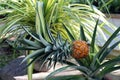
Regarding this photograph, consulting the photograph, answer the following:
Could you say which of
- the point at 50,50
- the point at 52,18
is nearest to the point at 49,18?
the point at 52,18

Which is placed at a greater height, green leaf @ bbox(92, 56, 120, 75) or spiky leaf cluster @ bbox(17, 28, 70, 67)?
spiky leaf cluster @ bbox(17, 28, 70, 67)

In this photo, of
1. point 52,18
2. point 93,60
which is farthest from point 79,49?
point 52,18

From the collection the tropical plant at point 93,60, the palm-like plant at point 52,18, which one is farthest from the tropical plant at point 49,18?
the tropical plant at point 93,60

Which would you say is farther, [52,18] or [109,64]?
[52,18]

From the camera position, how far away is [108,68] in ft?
3.84

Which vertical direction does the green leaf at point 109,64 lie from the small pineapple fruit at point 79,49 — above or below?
below

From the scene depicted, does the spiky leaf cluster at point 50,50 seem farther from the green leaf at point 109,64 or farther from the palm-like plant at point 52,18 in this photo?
the palm-like plant at point 52,18

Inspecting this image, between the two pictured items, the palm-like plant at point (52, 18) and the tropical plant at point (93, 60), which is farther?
the palm-like plant at point (52, 18)

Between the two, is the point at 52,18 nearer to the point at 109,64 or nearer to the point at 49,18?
the point at 49,18

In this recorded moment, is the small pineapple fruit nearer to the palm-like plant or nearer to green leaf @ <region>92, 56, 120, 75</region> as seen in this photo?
green leaf @ <region>92, 56, 120, 75</region>

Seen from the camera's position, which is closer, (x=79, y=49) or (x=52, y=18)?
(x=79, y=49)

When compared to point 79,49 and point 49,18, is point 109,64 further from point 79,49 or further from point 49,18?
point 49,18

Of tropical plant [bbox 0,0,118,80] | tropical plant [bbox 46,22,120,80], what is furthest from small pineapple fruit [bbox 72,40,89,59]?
tropical plant [bbox 0,0,118,80]

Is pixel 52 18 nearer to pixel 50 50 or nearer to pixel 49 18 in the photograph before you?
pixel 49 18
